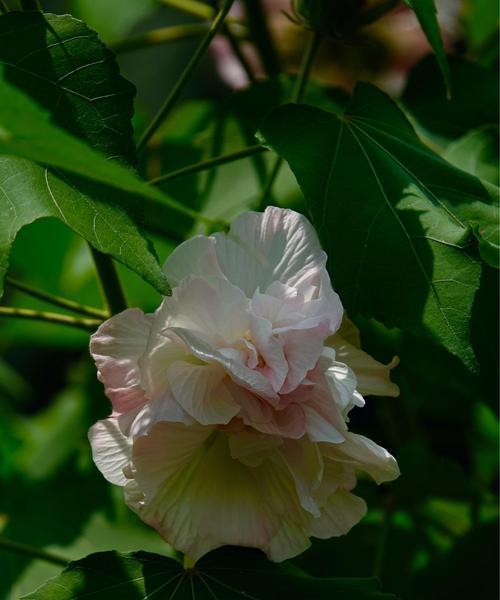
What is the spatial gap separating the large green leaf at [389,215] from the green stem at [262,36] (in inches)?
14.9

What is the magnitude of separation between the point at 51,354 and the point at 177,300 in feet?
5.99

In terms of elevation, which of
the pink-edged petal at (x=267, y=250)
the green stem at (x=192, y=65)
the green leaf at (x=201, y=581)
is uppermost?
the green stem at (x=192, y=65)

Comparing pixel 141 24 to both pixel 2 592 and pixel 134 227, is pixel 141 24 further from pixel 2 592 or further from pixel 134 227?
pixel 134 227

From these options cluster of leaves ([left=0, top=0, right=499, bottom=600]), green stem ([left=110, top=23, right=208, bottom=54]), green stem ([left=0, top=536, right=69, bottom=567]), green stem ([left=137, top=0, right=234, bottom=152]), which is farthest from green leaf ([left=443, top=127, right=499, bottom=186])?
green stem ([left=0, top=536, right=69, bottom=567])

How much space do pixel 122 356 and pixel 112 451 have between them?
2.2 inches

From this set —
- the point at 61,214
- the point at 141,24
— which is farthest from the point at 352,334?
the point at 141,24

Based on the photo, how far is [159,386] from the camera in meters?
0.55

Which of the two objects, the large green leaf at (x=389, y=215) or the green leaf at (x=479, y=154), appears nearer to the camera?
the large green leaf at (x=389, y=215)

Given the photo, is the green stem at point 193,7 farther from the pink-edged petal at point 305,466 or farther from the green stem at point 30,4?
the pink-edged petal at point 305,466

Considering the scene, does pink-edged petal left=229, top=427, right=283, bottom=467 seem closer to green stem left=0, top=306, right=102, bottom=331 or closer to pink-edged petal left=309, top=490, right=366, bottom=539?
pink-edged petal left=309, top=490, right=366, bottom=539

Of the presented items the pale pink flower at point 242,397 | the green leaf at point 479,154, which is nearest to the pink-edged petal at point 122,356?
the pale pink flower at point 242,397

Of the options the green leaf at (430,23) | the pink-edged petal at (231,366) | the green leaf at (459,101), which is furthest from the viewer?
the green leaf at (459,101)

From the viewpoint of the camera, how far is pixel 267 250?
0.58 meters

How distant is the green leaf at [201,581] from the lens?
610mm
